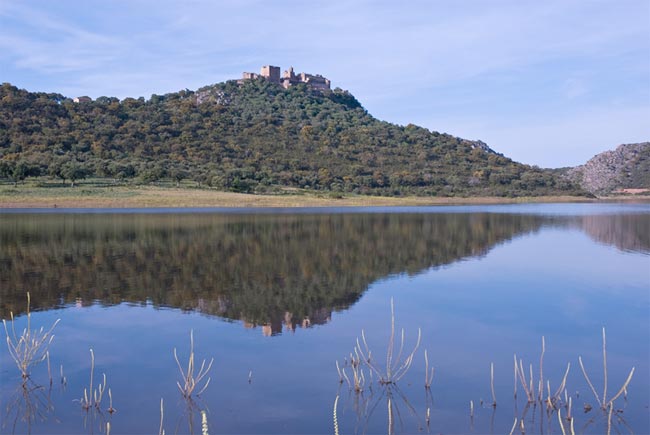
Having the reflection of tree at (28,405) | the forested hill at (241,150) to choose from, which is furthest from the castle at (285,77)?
the reflection of tree at (28,405)

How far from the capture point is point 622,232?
128 ft

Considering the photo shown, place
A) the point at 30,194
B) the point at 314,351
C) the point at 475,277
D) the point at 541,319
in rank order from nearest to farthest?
1. the point at 314,351
2. the point at 541,319
3. the point at 475,277
4. the point at 30,194

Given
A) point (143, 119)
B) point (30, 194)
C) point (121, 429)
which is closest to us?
point (121, 429)

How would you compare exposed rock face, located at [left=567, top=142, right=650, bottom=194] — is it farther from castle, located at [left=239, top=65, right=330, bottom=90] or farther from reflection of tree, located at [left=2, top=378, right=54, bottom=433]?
Answer: reflection of tree, located at [left=2, top=378, right=54, bottom=433]

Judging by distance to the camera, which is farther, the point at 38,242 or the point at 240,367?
the point at 38,242

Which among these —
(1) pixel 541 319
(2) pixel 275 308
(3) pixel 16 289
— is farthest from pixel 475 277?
(3) pixel 16 289

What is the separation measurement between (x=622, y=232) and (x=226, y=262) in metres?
27.5

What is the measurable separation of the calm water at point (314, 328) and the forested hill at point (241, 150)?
6060 centimetres

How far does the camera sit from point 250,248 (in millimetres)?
28891

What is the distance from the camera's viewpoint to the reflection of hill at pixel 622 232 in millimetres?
31141

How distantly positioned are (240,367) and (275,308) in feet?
15.9

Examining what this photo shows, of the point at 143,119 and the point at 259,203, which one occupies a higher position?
the point at 143,119

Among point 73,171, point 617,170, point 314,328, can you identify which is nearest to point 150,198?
point 73,171

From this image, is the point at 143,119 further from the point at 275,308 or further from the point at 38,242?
the point at 275,308
